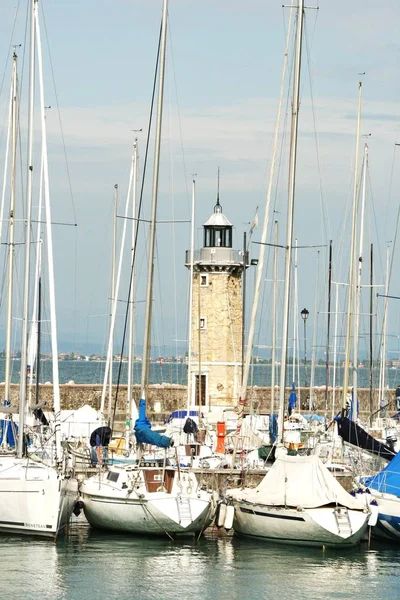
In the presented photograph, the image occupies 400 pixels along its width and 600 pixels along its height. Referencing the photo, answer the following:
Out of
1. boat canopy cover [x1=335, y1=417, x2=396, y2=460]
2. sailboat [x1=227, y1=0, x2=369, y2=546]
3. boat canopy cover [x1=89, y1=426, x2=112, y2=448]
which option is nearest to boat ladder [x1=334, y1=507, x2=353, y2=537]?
sailboat [x1=227, y1=0, x2=369, y2=546]

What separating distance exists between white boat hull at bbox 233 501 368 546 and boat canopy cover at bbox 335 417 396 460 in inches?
141

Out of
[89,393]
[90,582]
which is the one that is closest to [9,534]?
[90,582]

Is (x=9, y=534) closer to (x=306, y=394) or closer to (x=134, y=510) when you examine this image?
(x=134, y=510)

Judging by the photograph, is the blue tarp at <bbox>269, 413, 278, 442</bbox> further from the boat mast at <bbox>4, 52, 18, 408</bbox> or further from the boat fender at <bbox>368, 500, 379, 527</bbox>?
the boat mast at <bbox>4, 52, 18, 408</bbox>

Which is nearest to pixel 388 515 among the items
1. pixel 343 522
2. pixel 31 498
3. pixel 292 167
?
pixel 343 522

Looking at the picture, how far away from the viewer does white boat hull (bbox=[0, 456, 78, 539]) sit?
25.7m

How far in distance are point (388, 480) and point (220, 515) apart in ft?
12.0

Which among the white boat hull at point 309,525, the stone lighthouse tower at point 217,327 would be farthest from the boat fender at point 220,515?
the stone lighthouse tower at point 217,327

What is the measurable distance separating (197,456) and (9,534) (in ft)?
21.2

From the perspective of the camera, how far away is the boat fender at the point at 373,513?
2581cm

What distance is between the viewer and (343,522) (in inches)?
1008

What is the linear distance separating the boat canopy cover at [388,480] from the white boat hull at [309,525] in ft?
4.89

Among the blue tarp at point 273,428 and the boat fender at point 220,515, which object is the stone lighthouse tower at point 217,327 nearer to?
the blue tarp at point 273,428

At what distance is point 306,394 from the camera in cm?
6003
